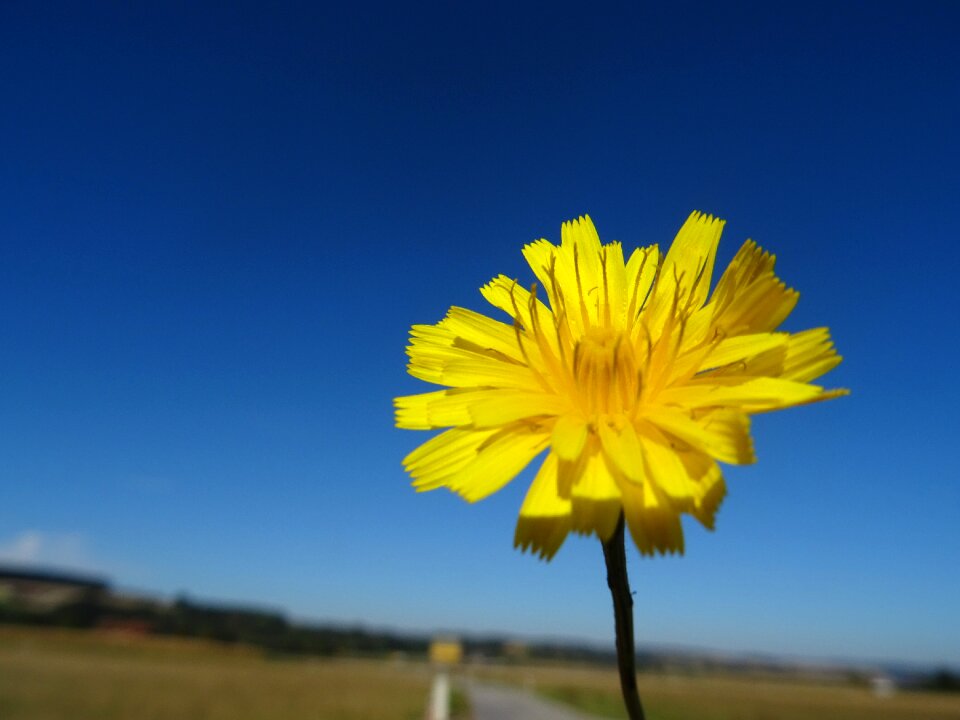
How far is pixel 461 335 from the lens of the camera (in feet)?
6.29

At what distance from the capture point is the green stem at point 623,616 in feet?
3.00

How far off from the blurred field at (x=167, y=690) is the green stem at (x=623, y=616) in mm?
58093

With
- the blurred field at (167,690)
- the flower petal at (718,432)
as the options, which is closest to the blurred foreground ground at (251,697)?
the blurred field at (167,690)

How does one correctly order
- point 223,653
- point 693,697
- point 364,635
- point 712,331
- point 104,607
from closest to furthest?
point 712,331 → point 693,697 → point 223,653 → point 104,607 → point 364,635

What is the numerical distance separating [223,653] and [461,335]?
15644cm

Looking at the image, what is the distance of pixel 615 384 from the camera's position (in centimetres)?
168

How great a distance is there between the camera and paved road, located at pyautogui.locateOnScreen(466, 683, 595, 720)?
182ft

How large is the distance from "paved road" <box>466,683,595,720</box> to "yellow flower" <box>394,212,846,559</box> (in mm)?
57160

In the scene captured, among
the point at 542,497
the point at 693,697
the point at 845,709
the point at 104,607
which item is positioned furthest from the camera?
the point at 104,607

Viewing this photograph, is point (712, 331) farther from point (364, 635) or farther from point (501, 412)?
point (364, 635)

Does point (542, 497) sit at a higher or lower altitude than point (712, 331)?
lower

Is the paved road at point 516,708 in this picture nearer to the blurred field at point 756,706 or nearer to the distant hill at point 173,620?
the blurred field at point 756,706

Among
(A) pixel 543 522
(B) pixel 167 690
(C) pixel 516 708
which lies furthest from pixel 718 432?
(B) pixel 167 690

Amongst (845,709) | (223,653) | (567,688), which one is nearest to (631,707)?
(845,709)
